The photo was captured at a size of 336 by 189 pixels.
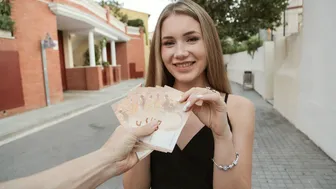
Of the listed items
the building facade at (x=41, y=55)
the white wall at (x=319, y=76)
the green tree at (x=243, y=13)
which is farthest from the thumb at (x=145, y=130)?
the building facade at (x=41, y=55)

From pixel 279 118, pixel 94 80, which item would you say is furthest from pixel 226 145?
pixel 94 80

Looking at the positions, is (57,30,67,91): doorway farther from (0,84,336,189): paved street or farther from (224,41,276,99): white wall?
(224,41,276,99): white wall

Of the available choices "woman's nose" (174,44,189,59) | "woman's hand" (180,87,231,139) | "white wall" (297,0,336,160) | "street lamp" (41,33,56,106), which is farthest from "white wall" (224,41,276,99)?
"woman's hand" (180,87,231,139)

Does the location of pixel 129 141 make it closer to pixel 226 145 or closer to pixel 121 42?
pixel 226 145

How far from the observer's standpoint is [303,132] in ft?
18.2

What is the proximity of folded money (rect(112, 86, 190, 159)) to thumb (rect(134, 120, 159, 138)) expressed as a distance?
0.02 metres

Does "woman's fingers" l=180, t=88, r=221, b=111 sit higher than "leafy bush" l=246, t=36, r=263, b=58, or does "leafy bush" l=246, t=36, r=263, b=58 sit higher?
"leafy bush" l=246, t=36, r=263, b=58

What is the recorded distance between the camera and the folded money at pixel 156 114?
115 centimetres

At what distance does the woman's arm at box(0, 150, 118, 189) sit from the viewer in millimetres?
915

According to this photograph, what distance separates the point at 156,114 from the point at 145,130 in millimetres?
94

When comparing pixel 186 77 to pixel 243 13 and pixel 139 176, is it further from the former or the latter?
pixel 243 13

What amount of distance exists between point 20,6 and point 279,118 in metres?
8.89

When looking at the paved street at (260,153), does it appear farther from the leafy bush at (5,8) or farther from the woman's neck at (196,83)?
the leafy bush at (5,8)

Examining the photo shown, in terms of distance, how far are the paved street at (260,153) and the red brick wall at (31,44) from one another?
10.1 ft
